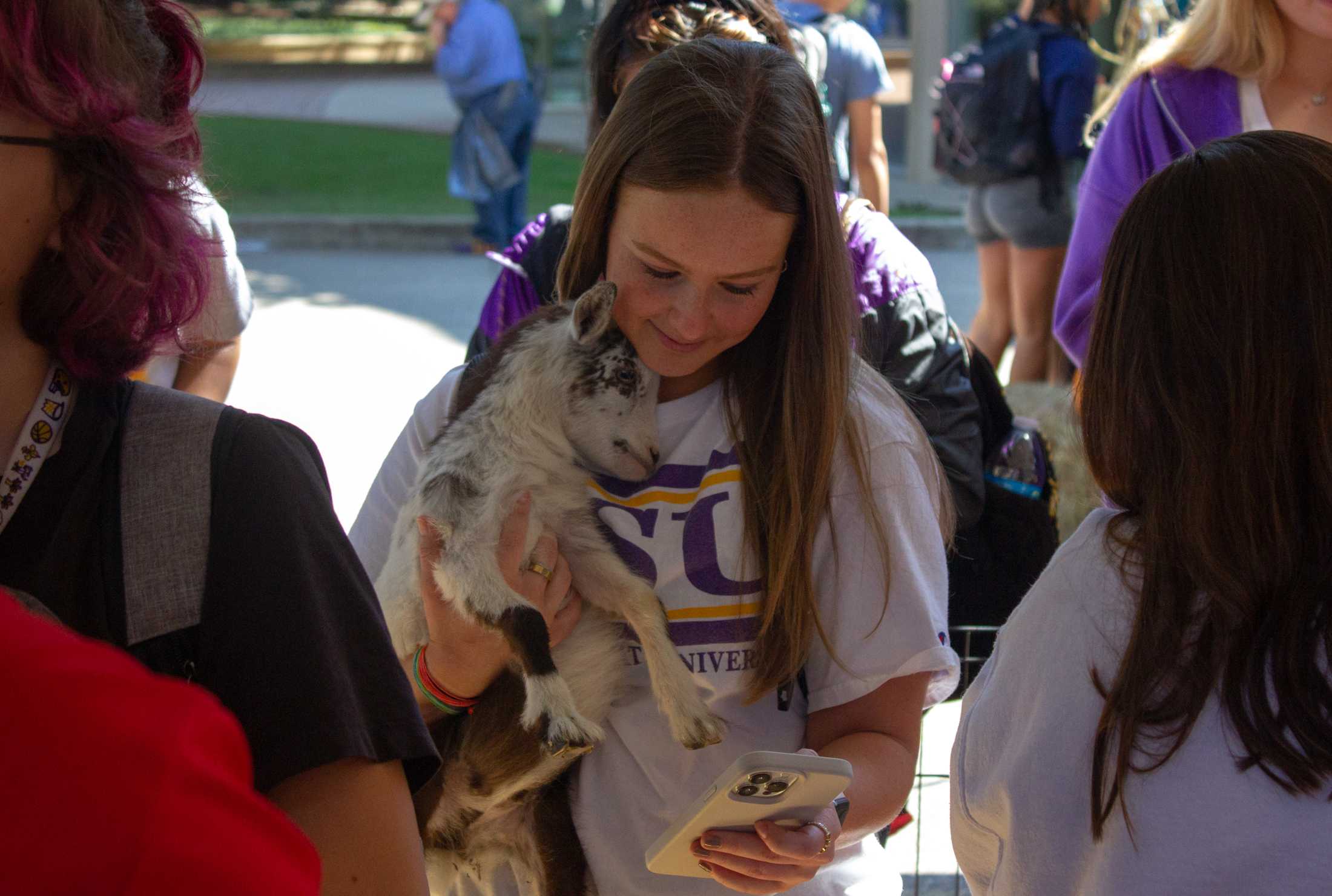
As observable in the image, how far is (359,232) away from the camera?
1603 centimetres

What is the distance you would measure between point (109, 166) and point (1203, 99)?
288cm

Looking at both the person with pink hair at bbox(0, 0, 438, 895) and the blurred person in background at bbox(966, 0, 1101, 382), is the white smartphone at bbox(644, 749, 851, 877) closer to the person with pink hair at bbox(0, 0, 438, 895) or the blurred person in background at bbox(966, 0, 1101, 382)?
the person with pink hair at bbox(0, 0, 438, 895)

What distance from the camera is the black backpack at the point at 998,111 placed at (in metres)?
7.31

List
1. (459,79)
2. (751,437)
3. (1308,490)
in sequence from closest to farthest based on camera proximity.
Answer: (1308,490)
(751,437)
(459,79)

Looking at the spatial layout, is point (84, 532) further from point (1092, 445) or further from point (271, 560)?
point (1092, 445)

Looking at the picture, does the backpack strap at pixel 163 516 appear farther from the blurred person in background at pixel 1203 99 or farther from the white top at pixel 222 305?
the blurred person in background at pixel 1203 99

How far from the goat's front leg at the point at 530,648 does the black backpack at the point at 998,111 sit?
19.3 ft

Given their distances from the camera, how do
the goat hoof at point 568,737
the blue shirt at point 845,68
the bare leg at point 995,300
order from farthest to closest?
the bare leg at point 995,300
the blue shirt at point 845,68
the goat hoof at point 568,737

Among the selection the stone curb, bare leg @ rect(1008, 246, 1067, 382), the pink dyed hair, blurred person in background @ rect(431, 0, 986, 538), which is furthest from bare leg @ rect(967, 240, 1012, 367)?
the stone curb

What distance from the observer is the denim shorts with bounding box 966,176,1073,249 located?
7.59m

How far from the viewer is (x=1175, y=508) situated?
1.85m

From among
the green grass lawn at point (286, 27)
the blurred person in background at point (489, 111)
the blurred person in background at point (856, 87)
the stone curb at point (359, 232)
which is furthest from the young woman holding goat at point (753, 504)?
the green grass lawn at point (286, 27)

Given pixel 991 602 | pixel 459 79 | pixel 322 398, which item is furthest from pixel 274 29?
pixel 991 602

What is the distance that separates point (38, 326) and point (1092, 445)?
159 cm
